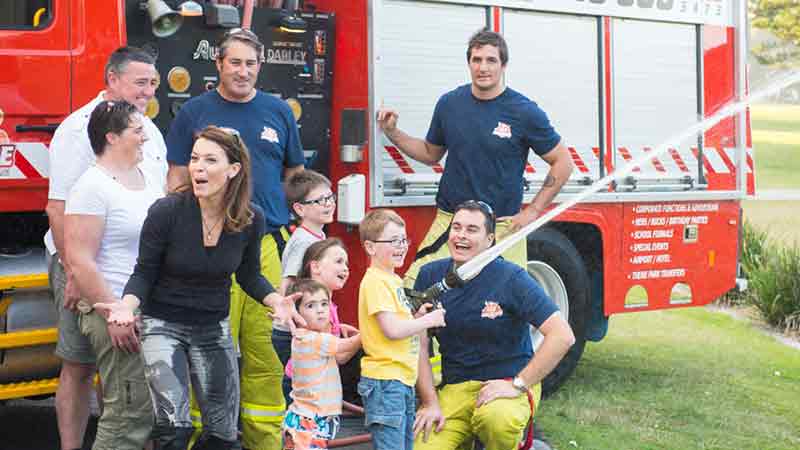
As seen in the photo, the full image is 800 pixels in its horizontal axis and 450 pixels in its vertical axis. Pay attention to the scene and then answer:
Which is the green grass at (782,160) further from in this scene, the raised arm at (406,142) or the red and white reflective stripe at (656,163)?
the raised arm at (406,142)

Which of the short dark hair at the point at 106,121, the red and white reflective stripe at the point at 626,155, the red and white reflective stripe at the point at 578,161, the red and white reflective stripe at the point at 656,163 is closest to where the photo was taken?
the short dark hair at the point at 106,121

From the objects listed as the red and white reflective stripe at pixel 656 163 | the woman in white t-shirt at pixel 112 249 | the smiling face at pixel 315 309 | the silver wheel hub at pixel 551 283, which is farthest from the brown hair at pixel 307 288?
the red and white reflective stripe at pixel 656 163

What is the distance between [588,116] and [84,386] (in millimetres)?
3644

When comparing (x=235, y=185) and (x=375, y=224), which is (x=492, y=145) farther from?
(x=235, y=185)

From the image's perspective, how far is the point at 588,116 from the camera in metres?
7.43

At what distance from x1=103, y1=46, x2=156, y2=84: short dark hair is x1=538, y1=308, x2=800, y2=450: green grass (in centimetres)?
296

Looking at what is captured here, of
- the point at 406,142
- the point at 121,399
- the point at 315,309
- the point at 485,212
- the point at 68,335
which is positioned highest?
the point at 406,142

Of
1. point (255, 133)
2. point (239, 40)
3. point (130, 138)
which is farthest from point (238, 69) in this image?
point (130, 138)

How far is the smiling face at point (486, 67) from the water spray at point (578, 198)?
715mm

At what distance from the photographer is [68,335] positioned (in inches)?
198

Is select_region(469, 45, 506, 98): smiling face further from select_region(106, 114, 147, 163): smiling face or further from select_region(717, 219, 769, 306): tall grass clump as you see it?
select_region(717, 219, 769, 306): tall grass clump

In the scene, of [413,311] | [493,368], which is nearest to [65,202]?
[413,311]

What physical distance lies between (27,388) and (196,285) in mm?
1450

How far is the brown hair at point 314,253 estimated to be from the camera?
4934 millimetres
